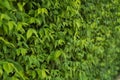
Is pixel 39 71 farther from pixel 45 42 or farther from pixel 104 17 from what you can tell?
pixel 104 17

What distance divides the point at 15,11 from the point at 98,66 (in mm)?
2746

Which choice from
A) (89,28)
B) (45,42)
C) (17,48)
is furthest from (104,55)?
(17,48)

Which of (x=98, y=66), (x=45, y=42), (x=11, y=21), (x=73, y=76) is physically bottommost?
(x=98, y=66)

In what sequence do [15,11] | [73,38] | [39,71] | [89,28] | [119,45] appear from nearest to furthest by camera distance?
[15,11] < [39,71] < [73,38] < [89,28] < [119,45]

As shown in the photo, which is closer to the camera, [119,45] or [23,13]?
[23,13]

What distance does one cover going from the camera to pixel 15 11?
2.23 meters

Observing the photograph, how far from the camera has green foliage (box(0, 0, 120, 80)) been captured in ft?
7.11

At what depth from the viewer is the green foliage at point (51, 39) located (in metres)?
2.17

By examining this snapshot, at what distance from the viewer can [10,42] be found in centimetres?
224

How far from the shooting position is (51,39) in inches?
110

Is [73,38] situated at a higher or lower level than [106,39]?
higher

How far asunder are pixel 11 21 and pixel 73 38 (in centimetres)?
141

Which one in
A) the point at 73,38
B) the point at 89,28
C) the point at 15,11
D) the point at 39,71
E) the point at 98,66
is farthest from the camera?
the point at 98,66

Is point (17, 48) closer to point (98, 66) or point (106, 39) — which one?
point (98, 66)
